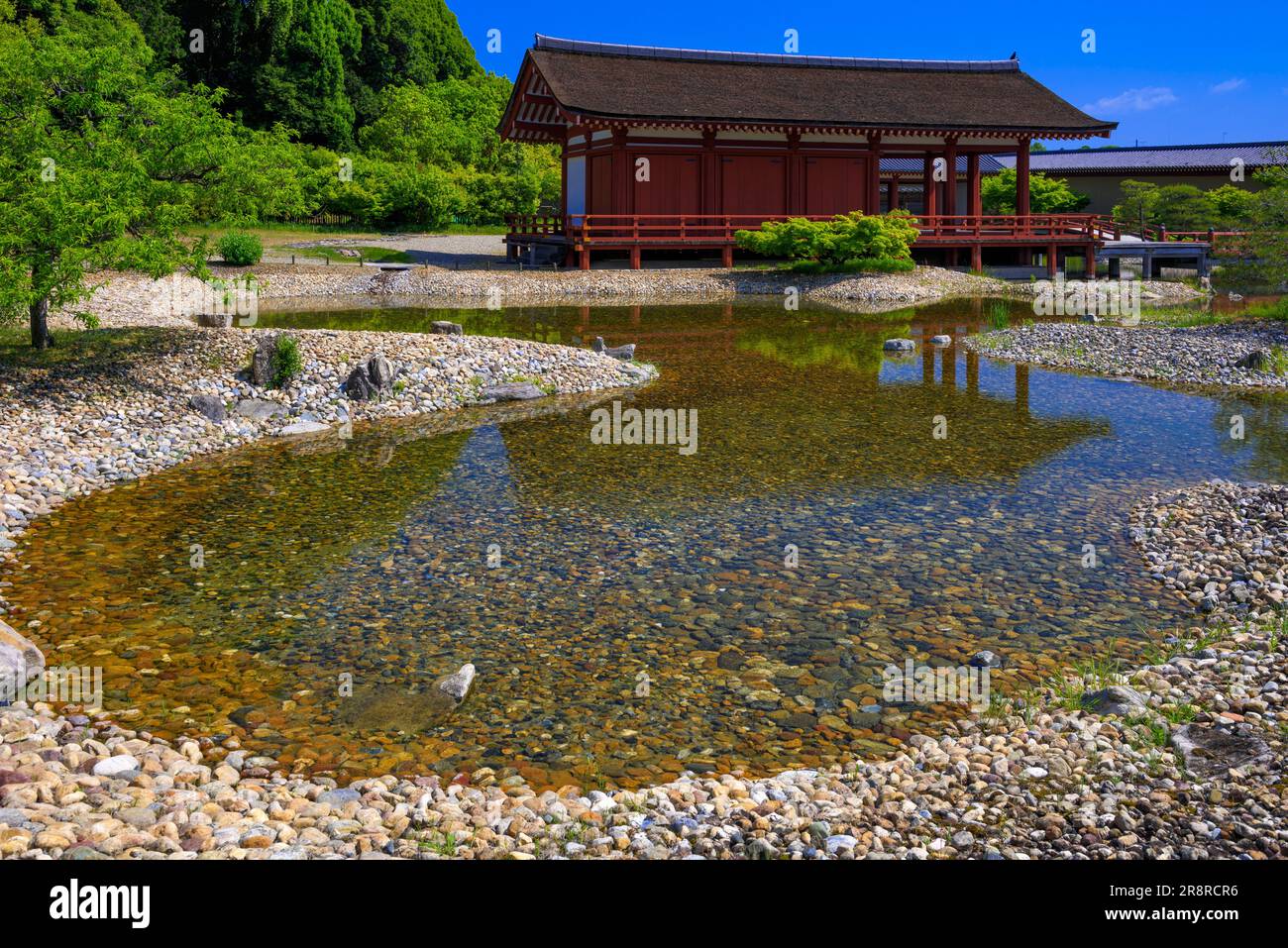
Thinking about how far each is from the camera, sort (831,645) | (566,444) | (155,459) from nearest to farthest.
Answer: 1. (831,645)
2. (155,459)
3. (566,444)

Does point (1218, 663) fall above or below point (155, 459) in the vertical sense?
below

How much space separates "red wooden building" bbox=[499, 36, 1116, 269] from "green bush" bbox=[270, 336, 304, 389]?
20658 millimetres

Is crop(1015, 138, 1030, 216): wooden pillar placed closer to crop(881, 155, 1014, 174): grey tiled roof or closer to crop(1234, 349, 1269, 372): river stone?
crop(881, 155, 1014, 174): grey tiled roof

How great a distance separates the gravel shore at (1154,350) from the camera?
1973 centimetres

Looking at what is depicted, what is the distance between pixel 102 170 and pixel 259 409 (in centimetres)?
366

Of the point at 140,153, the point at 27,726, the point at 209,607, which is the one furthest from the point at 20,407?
the point at 27,726

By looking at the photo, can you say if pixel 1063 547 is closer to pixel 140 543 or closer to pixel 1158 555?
pixel 1158 555

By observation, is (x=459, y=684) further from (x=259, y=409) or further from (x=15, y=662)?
(x=259, y=409)

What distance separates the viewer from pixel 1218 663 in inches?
290

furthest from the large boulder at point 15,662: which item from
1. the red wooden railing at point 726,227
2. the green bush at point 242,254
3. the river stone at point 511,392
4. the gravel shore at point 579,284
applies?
the red wooden railing at point 726,227

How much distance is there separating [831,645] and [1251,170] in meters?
55.5

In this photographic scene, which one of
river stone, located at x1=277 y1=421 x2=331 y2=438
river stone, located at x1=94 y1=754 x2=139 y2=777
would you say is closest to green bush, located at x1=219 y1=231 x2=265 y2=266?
river stone, located at x1=277 y1=421 x2=331 y2=438

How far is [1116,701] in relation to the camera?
22.4 ft

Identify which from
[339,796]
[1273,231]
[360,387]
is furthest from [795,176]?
[339,796]
